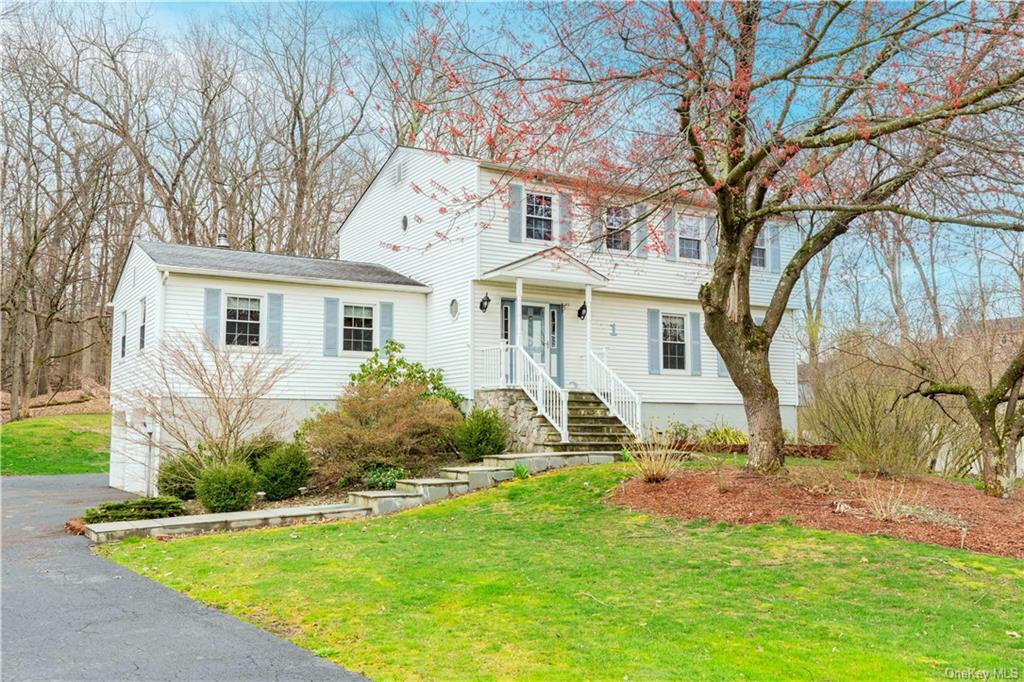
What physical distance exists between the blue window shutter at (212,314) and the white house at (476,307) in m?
0.03

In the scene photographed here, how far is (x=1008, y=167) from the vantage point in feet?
26.8

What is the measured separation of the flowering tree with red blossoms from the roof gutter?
25.9 feet

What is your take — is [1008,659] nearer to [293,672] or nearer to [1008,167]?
[293,672]

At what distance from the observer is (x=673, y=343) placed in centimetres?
1891

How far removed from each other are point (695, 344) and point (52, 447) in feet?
65.2

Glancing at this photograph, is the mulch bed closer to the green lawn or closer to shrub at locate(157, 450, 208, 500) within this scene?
shrub at locate(157, 450, 208, 500)

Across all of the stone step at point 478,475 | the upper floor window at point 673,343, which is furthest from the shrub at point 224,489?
the upper floor window at point 673,343

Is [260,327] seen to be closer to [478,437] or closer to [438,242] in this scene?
[438,242]

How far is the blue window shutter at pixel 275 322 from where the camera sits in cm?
1581

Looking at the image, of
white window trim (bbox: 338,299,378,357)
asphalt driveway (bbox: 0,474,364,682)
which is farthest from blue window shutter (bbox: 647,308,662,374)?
asphalt driveway (bbox: 0,474,364,682)

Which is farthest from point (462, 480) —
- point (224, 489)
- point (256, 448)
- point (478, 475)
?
point (256, 448)

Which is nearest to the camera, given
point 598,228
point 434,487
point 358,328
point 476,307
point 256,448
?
point 434,487

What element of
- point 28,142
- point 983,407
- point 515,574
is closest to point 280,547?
point 515,574

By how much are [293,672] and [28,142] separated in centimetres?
3004
